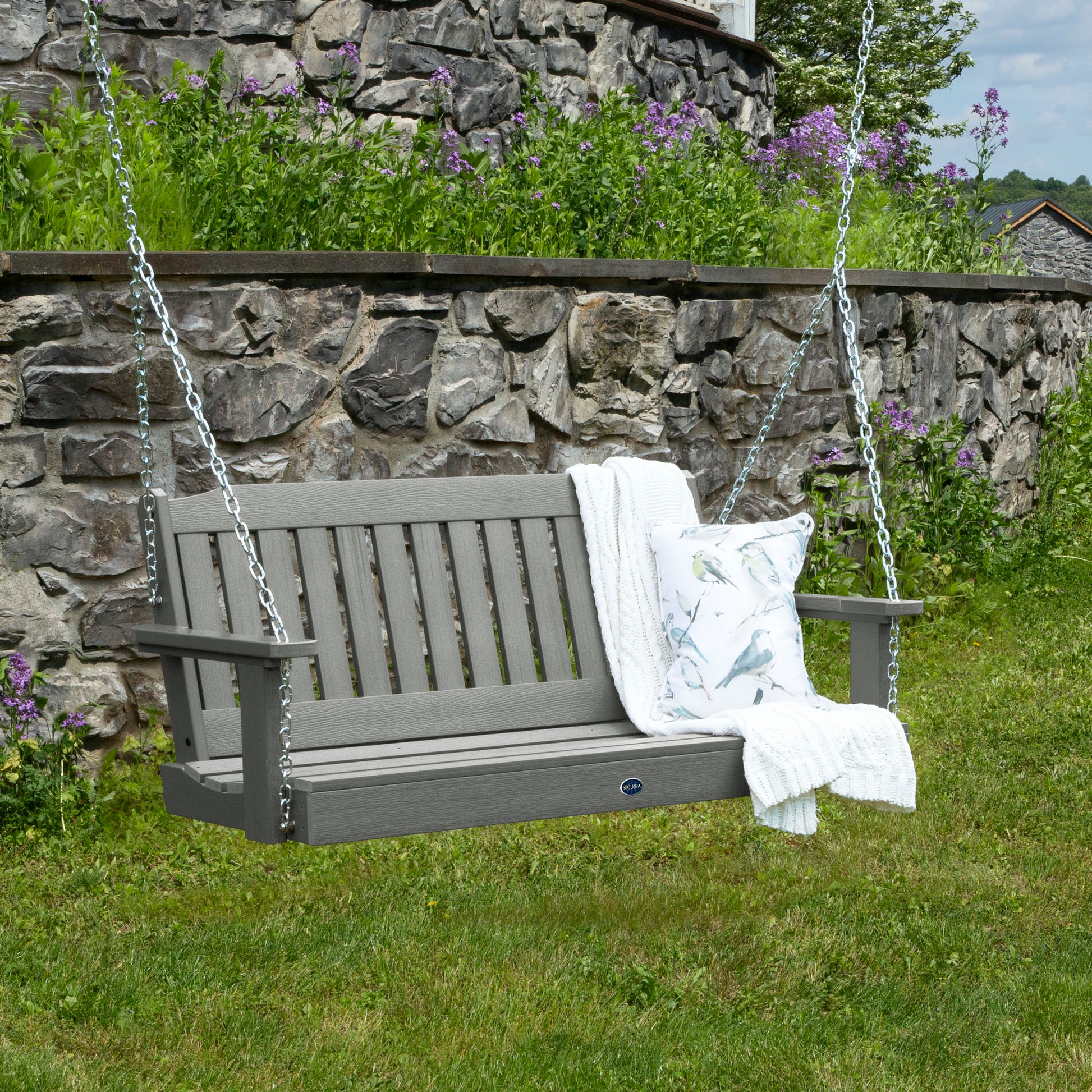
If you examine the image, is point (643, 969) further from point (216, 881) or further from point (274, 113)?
point (274, 113)

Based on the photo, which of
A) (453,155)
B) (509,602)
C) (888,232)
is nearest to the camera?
(509,602)

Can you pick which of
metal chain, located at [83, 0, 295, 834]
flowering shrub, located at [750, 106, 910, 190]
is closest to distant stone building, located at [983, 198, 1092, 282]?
flowering shrub, located at [750, 106, 910, 190]

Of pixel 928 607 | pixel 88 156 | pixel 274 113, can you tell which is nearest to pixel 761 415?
pixel 928 607

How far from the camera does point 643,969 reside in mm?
3084

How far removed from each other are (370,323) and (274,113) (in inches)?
63.0

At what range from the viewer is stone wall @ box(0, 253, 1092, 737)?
12.8ft

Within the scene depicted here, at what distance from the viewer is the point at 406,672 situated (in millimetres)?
3279

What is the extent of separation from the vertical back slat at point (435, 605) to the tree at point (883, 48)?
62.8ft

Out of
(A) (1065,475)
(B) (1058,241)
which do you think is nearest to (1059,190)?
(B) (1058,241)

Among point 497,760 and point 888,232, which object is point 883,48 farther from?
point 497,760

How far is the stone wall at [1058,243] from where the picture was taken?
36.5 m

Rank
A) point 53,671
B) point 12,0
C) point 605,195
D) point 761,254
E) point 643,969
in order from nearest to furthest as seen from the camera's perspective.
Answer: point 643,969
point 53,671
point 12,0
point 605,195
point 761,254

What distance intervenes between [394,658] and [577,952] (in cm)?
83

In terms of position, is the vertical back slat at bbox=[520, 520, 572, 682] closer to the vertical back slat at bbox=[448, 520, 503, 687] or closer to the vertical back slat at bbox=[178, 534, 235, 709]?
the vertical back slat at bbox=[448, 520, 503, 687]
